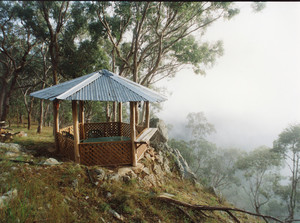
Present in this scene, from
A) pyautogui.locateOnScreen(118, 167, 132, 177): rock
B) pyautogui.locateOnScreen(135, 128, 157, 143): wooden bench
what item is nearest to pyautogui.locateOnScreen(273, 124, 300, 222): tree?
pyautogui.locateOnScreen(135, 128, 157, 143): wooden bench

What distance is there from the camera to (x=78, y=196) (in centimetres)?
448

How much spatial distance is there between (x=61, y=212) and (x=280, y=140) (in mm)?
23277

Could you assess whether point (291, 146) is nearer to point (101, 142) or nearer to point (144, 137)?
point (144, 137)

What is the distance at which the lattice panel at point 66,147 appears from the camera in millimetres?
6713

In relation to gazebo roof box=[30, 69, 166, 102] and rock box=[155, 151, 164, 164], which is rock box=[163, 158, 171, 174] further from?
gazebo roof box=[30, 69, 166, 102]

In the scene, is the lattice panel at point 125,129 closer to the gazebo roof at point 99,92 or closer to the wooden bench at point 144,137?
the wooden bench at point 144,137

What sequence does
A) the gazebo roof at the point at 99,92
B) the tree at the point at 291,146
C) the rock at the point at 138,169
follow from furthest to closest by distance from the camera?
1. the tree at the point at 291,146
2. the rock at the point at 138,169
3. the gazebo roof at the point at 99,92

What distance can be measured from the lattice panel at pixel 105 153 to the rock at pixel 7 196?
2636 mm

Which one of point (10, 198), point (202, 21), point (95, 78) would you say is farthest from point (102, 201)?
point (202, 21)

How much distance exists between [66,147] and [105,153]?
1980 mm

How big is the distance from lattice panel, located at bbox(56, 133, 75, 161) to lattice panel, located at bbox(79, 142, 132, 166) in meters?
0.56

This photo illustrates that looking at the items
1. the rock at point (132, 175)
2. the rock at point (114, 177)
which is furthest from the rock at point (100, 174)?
the rock at point (132, 175)

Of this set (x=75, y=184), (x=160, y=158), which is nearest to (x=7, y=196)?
(x=75, y=184)

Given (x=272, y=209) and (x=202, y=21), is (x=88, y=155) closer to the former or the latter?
(x=202, y=21)
